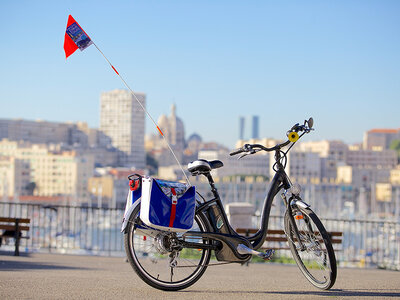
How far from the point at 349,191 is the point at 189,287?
128m

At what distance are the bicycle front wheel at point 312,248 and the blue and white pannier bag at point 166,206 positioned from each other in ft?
2.69

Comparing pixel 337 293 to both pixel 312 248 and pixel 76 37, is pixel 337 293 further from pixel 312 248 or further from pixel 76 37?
pixel 76 37

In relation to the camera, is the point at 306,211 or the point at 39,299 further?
the point at 306,211

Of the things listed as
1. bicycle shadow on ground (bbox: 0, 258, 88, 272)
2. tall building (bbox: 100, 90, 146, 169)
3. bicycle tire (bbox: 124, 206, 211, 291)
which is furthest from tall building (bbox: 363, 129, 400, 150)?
bicycle tire (bbox: 124, 206, 211, 291)

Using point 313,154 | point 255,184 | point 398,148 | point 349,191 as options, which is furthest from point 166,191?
point 398,148

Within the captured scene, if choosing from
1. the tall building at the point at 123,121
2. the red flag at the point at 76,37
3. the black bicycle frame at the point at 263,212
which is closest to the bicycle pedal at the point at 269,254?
the black bicycle frame at the point at 263,212

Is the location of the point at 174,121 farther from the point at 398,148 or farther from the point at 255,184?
the point at 255,184

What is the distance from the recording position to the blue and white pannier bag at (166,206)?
539cm

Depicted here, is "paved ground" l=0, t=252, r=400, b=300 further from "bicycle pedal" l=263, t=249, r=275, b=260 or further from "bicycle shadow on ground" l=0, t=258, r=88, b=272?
"bicycle shadow on ground" l=0, t=258, r=88, b=272

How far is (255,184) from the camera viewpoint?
385ft

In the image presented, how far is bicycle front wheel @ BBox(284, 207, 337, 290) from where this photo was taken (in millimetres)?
5652

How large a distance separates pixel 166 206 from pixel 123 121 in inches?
6531

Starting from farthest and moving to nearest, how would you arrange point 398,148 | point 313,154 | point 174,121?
point 174,121 < point 398,148 < point 313,154

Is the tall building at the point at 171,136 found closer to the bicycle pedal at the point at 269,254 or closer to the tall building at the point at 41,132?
the tall building at the point at 41,132
